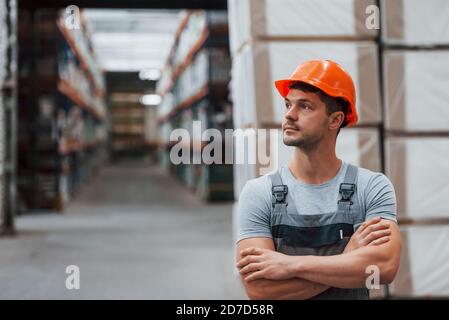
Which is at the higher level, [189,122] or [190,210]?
[189,122]

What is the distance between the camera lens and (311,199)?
1.50 m

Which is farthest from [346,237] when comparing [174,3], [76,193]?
[76,193]

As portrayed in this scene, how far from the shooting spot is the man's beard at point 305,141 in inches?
59.5

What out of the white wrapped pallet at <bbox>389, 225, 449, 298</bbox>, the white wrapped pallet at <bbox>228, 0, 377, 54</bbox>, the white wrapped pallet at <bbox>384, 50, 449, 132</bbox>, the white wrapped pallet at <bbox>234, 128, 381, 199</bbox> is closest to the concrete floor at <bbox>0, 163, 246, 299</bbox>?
the white wrapped pallet at <bbox>234, 128, 381, 199</bbox>

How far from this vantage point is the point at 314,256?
1.48m

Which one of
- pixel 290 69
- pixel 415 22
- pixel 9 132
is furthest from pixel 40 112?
pixel 415 22

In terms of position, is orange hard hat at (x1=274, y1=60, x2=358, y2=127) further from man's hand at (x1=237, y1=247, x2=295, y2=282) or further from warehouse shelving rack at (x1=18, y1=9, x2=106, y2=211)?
warehouse shelving rack at (x1=18, y1=9, x2=106, y2=211)

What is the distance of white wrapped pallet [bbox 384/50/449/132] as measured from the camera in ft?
13.0

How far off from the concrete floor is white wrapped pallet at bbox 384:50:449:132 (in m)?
1.81

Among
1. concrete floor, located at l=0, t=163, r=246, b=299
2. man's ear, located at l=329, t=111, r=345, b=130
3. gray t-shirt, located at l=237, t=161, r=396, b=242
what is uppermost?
man's ear, located at l=329, t=111, r=345, b=130

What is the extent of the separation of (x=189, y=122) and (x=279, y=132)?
37.1 ft

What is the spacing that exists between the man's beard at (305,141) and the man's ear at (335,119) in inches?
1.7
